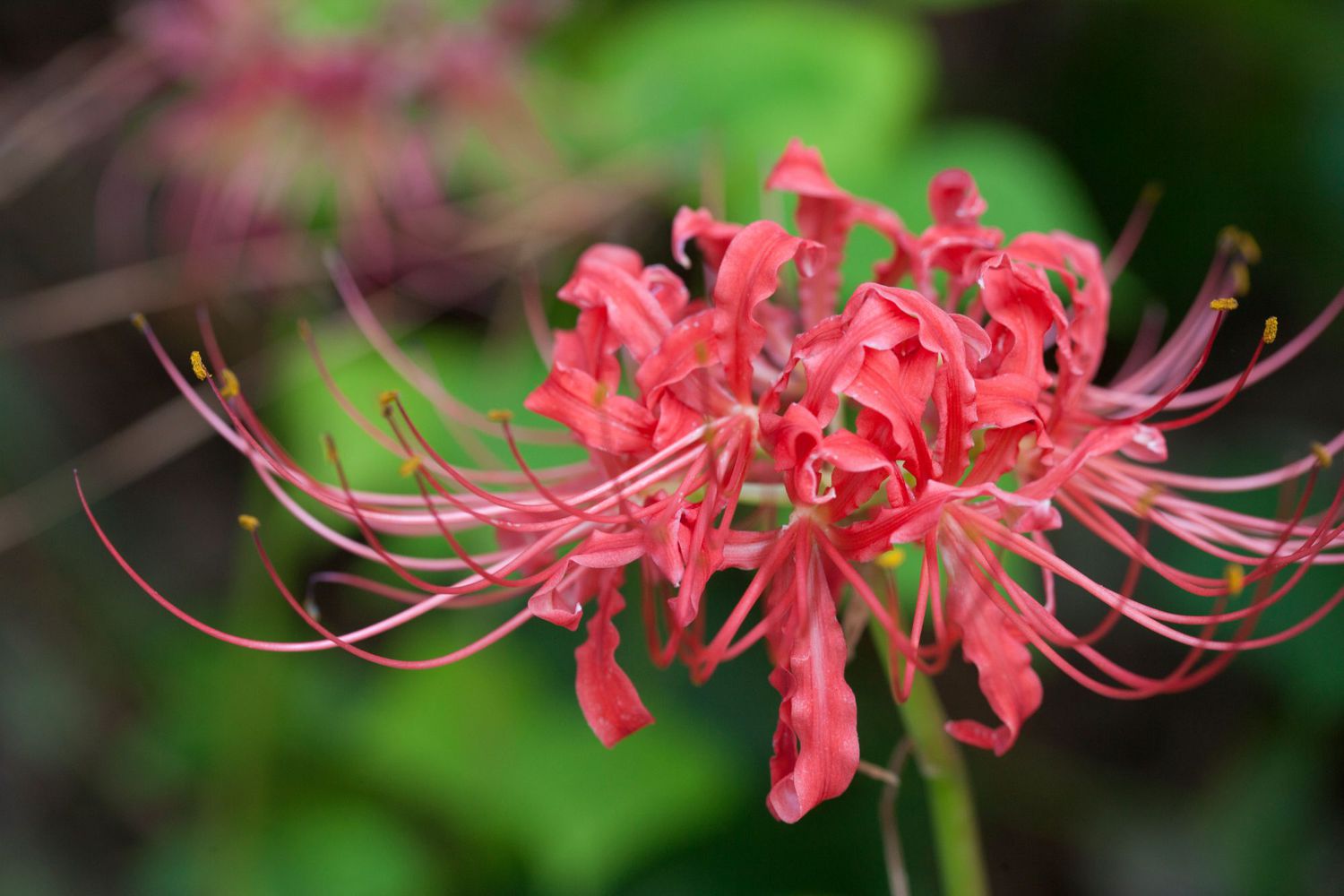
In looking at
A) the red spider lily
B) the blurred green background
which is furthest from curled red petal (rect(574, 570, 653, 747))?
the red spider lily

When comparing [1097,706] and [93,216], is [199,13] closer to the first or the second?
[93,216]

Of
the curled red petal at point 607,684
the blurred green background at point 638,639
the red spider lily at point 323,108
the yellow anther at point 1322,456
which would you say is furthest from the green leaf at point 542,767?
the yellow anther at point 1322,456

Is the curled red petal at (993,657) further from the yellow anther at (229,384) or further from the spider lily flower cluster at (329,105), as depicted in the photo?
the spider lily flower cluster at (329,105)

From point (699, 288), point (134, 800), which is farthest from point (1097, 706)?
point (134, 800)

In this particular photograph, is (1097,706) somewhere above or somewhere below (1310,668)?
below

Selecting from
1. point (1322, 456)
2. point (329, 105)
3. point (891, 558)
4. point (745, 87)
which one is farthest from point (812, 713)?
point (329, 105)

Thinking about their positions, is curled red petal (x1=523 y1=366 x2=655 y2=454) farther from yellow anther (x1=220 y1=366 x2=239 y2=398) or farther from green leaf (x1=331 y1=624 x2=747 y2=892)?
green leaf (x1=331 y1=624 x2=747 y2=892)
